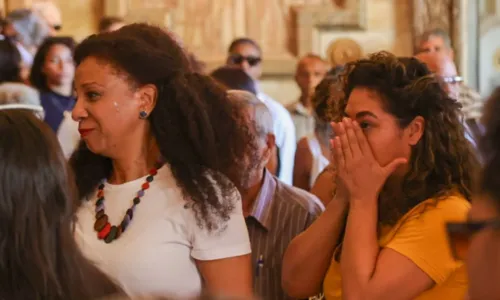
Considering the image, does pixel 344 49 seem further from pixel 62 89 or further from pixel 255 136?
pixel 255 136

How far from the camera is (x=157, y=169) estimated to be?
2412 mm

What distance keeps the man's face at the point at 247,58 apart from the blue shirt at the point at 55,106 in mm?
1577

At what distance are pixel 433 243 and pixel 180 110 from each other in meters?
0.74

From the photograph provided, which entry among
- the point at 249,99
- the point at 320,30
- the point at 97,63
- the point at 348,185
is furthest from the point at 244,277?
the point at 320,30

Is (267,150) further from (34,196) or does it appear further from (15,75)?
(15,75)

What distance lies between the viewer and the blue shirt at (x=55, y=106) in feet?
14.2

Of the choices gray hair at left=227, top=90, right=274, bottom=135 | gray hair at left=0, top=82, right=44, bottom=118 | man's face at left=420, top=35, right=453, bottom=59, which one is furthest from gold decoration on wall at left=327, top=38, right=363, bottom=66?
gray hair at left=227, top=90, right=274, bottom=135

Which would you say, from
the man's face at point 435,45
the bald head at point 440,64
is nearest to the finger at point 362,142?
the bald head at point 440,64

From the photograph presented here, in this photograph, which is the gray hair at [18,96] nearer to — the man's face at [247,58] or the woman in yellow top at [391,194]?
the woman in yellow top at [391,194]

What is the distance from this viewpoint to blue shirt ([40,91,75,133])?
4.32 metres

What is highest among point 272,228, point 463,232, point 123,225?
point 463,232

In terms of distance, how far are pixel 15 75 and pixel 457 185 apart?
2.59 meters

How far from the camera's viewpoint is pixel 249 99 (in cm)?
300

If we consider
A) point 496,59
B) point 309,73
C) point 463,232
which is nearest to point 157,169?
point 463,232
